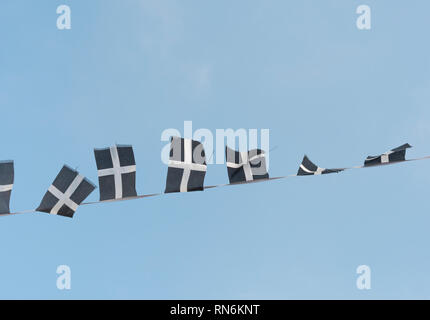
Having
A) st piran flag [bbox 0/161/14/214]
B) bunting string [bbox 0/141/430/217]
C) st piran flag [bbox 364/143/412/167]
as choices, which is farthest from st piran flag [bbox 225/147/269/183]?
st piran flag [bbox 0/161/14/214]

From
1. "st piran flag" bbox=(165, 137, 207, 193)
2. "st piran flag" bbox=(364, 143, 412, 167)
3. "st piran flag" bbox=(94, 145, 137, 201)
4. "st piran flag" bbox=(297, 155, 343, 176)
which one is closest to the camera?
"st piran flag" bbox=(94, 145, 137, 201)

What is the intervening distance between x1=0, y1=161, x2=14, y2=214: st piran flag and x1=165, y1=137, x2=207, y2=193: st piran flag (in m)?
4.42

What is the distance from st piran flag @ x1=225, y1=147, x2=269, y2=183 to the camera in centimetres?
1752

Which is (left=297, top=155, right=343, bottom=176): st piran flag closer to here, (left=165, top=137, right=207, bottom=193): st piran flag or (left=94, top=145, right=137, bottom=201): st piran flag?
(left=165, top=137, right=207, bottom=193): st piran flag

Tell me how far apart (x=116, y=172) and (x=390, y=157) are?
8084 mm

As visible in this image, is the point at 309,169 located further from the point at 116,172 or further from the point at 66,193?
the point at 66,193

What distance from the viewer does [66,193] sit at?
17.0 m

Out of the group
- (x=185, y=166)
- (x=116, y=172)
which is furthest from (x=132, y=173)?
(x=185, y=166)

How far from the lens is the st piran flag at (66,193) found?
16828 millimetres

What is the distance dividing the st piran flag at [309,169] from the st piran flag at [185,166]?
284cm
